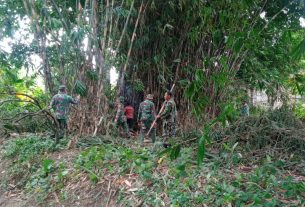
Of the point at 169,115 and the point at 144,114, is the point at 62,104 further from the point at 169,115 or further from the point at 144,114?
the point at 169,115

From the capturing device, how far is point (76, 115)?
6508 millimetres

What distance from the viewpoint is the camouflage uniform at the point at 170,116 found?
276 inches

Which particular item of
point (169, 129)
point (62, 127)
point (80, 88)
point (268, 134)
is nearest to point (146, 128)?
point (169, 129)

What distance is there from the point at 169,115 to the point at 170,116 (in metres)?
0.04

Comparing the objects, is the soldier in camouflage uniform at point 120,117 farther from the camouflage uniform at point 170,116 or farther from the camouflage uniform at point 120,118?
the camouflage uniform at point 170,116

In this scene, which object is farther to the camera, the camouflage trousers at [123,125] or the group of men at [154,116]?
the camouflage trousers at [123,125]

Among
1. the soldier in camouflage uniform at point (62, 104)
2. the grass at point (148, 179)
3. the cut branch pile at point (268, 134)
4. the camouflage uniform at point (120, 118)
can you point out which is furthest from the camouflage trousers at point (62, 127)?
the cut branch pile at point (268, 134)

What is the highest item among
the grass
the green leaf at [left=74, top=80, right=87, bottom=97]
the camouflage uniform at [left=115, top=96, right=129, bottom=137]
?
the green leaf at [left=74, top=80, right=87, bottom=97]

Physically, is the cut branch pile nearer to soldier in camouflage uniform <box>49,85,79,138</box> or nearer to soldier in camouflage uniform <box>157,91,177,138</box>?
soldier in camouflage uniform <box>157,91,177,138</box>

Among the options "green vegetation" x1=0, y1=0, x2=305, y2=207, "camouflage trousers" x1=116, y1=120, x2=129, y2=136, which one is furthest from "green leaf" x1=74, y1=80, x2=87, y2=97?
"camouflage trousers" x1=116, y1=120, x2=129, y2=136

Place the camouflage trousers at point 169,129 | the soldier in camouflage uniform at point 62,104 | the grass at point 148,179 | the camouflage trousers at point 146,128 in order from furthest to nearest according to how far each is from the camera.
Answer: the camouflage trousers at point 169,129
the camouflage trousers at point 146,128
the soldier in camouflage uniform at point 62,104
the grass at point 148,179

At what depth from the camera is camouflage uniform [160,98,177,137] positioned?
7002mm

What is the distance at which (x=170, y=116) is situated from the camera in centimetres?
711

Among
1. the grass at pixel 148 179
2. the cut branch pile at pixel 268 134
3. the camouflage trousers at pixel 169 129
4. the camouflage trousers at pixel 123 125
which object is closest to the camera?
the grass at pixel 148 179
